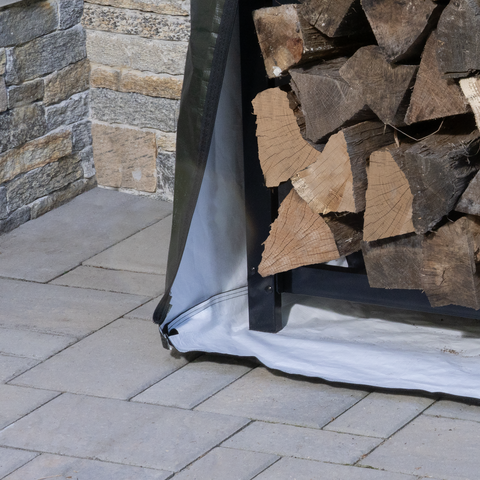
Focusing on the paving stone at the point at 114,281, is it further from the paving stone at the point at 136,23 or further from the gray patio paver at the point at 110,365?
the paving stone at the point at 136,23

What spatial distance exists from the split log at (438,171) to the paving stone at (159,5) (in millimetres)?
1906

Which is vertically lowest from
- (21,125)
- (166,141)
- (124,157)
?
(124,157)

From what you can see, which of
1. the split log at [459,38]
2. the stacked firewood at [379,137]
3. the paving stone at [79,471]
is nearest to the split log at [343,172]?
the stacked firewood at [379,137]

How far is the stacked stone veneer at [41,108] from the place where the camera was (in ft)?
13.2

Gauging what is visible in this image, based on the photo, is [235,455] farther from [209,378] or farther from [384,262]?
[384,262]

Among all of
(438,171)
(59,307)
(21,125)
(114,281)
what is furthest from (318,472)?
(21,125)

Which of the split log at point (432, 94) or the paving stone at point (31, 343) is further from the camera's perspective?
the paving stone at point (31, 343)

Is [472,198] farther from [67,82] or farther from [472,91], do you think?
[67,82]

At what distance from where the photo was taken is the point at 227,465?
236cm

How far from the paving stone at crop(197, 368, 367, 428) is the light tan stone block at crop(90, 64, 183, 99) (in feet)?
5.97

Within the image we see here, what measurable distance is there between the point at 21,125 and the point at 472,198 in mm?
2407

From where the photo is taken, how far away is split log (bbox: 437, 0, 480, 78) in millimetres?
2209

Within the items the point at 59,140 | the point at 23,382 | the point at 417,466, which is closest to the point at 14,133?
the point at 59,140

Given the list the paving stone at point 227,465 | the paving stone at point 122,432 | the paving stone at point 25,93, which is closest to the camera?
the paving stone at point 227,465
